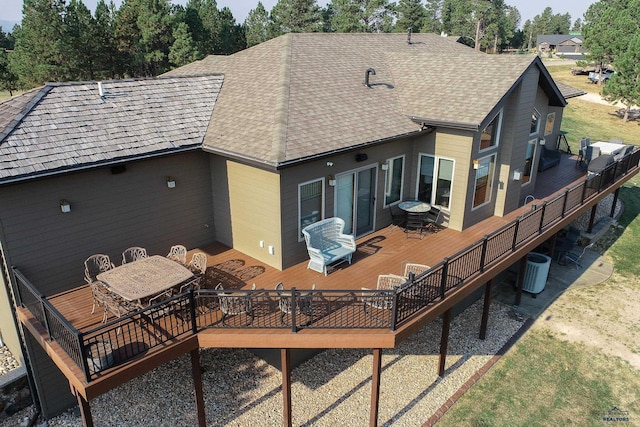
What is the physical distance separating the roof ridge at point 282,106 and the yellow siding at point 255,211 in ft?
1.88

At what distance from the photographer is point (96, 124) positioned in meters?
9.81

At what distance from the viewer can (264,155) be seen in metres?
9.55

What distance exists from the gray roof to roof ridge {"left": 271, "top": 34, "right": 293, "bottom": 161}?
186 centimetres

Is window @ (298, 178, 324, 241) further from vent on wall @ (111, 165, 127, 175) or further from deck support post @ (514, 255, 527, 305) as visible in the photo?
deck support post @ (514, 255, 527, 305)

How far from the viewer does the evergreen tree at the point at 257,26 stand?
172 feet

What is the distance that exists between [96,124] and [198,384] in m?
5.78

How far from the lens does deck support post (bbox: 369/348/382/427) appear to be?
868 cm

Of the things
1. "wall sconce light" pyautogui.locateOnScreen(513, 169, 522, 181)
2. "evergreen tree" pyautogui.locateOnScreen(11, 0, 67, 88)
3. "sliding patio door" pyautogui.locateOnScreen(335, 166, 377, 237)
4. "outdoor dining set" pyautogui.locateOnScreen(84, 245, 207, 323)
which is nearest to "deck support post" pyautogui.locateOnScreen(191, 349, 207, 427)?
"outdoor dining set" pyautogui.locateOnScreen(84, 245, 207, 323)

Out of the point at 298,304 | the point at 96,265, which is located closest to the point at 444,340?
the point at 298,304

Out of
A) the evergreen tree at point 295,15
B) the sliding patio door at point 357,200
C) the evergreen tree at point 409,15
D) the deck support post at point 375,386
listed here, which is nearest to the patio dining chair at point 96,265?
the sliding patio door at point 357,200

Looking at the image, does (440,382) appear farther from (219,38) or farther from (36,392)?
(219,38)

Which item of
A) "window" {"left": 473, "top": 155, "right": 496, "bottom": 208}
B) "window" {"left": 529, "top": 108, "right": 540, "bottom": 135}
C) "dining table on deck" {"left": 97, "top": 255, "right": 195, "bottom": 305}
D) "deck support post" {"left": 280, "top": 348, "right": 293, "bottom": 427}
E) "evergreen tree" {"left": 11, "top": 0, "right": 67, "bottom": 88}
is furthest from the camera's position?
"evergreen tree" {"left": 11, "top": 0, "right": 67, "bottom": 88}

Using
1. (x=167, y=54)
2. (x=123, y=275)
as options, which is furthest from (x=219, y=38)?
(x=123, y=275)

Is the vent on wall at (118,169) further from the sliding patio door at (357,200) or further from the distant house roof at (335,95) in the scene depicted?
the sliding patio door at (357,200)
